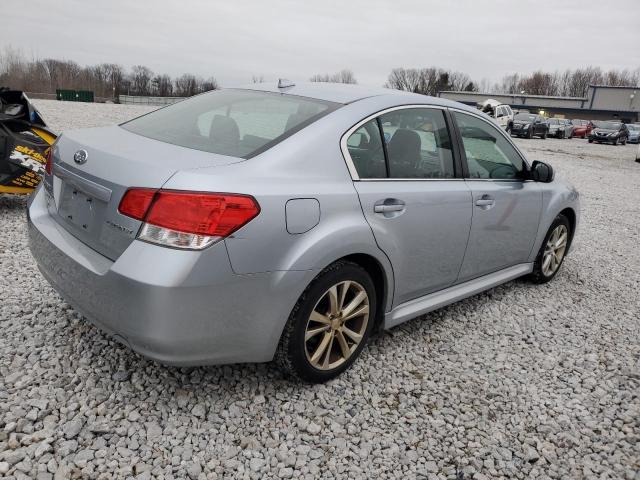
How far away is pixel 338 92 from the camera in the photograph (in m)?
3.11

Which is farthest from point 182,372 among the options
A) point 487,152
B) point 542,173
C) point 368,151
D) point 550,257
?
point 550,257

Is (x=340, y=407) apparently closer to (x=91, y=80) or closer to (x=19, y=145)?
(x=19, y=145)

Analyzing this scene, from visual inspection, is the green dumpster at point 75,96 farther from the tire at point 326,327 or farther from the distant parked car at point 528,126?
the tire at point 326,327

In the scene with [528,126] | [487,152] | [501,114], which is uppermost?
[501,114]

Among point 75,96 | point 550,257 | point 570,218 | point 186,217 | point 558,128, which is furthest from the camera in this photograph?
point 75,96

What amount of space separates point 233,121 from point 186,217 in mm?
968

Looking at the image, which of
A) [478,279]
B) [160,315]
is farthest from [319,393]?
[478,279]

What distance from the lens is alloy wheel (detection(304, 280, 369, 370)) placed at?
2.64 metres

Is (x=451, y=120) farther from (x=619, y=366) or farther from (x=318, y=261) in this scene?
(x=619, y=366)

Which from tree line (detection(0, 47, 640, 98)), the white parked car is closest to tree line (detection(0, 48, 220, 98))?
tree line (detection(0, 47, 640, 98))

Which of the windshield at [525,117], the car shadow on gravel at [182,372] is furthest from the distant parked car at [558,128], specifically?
the car shadow on gravel at [182,372]

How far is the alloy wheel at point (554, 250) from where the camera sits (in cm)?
467

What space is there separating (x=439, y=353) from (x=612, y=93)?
8529 centimetres

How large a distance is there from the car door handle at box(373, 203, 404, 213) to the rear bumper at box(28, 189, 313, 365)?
1.86 ft
